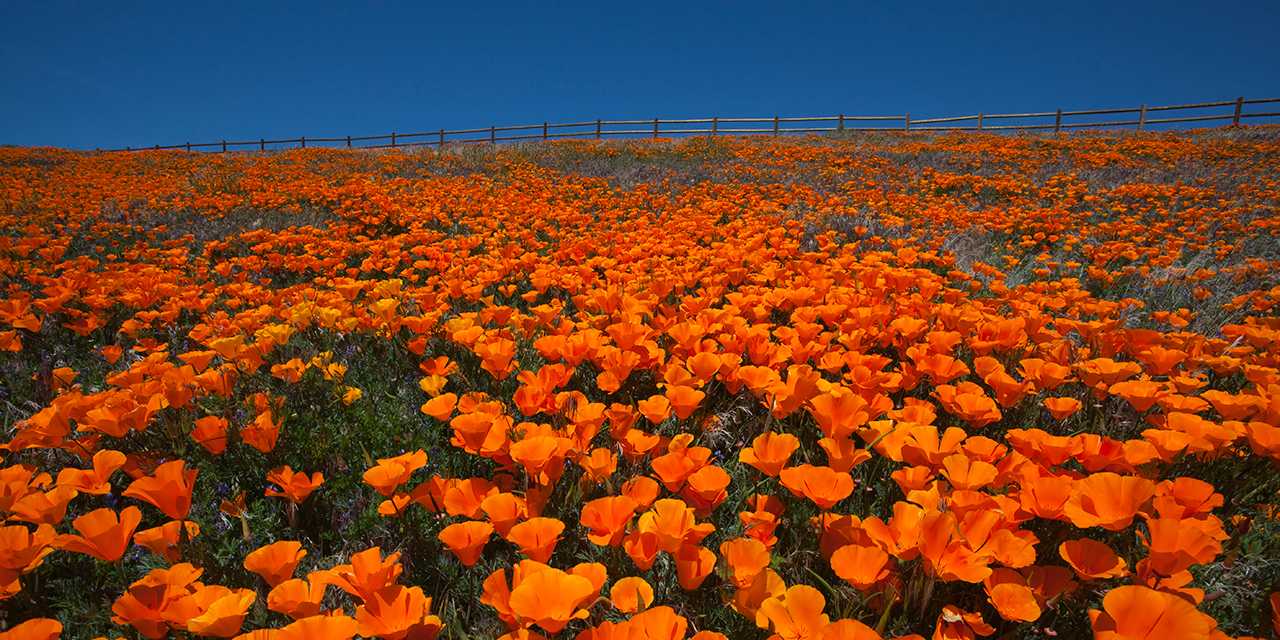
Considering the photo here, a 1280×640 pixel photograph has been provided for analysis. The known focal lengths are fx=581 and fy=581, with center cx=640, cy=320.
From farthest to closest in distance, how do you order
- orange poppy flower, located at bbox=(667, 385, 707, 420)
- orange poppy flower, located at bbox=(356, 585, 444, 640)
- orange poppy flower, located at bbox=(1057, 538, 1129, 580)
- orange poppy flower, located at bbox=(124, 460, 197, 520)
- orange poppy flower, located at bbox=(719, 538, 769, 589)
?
orange poppy flower, located at bbox=(667, 385, 707, 420) < orange poppy flower, located at bbox=(124, 460, 197, 520) < orange poppy flower, located at bbox=(719, 538, 769, 589) < orange poppy flower, located at bbox=(1057, 538, 1129, 580) < orange poppy flower, located at bbox=(356, 585, 444, 640)

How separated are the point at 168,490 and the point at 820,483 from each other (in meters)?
1.69

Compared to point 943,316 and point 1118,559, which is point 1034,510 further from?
point 943,316

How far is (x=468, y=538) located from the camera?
140 centimetres

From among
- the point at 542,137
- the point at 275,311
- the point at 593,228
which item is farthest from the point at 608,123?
the point at 275,311

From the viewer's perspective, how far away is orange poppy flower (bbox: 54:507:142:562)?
1.33 m

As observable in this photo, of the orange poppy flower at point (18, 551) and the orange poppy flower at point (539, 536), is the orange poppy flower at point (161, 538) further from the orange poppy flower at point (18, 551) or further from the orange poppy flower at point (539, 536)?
the orange poppy flower at point (539, 536)

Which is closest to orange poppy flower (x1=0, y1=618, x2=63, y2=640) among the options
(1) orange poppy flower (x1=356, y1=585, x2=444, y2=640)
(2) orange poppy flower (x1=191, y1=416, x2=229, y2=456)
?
(1) orange poppy flower (x1=356, y1=585, x2=444, y2=640)

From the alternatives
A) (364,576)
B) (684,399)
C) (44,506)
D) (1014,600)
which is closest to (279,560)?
(364,576)

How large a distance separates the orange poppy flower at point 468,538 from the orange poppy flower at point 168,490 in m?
0.75

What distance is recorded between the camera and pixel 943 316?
2.92 meters

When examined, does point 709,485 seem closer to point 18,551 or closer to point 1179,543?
point 1179,543

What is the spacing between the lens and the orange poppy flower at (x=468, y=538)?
4.55ft

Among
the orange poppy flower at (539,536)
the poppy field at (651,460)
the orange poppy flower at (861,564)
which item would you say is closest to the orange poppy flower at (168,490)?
the poppy field at (651,460)

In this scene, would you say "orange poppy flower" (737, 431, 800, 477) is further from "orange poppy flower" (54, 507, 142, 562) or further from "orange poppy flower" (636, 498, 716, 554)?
"orange poppy flower" (54, 507, 142, 562)
